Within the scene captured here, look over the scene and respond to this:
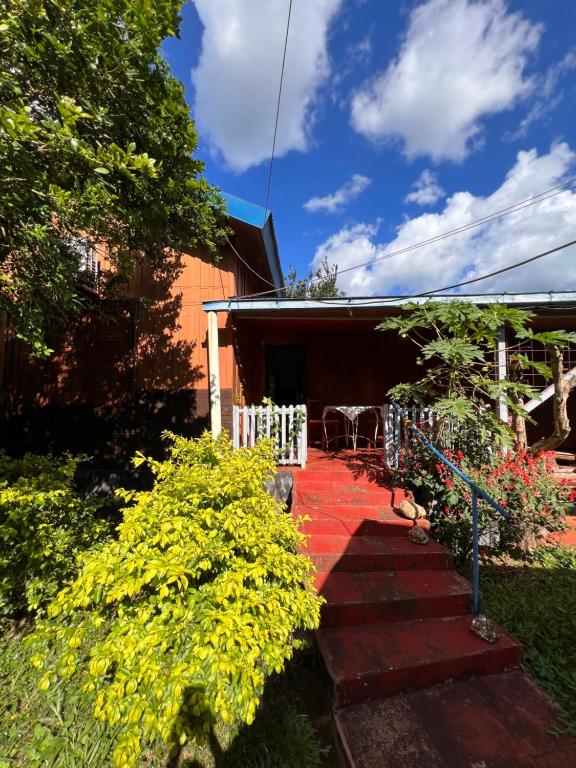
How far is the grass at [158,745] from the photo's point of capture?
1.78 meters

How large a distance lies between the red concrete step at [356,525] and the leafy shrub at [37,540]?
2137mm

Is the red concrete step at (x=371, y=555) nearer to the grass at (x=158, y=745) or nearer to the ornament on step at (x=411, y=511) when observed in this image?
the ornament on step at (x=411, y=511)

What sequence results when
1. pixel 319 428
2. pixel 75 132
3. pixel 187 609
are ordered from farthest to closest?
1. pixel 319 428
2. pixel 75 132
3. pixel 187 609

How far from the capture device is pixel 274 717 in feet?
6.43

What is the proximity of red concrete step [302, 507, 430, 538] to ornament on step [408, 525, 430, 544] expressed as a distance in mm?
116

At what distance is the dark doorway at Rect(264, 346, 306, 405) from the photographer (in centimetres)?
839

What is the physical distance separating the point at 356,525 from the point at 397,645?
1184 mm

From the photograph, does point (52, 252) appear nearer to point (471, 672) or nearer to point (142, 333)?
point (142, 333)

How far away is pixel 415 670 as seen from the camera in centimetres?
205

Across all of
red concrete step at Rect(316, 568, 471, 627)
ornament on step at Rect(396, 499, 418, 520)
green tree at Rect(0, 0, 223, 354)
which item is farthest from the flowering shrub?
green tree at Rect(0, 0, 223, 354)

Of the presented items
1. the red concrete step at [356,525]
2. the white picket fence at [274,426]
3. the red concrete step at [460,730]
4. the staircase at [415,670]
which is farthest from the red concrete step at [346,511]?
the red concrete step at [460,730]

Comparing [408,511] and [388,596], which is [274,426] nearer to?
[408,511]

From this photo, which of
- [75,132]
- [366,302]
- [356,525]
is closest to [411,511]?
[356,525]

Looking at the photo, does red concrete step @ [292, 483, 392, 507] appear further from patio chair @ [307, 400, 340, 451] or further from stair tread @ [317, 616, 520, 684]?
patio chair @ [307, 400, 340, 451]
